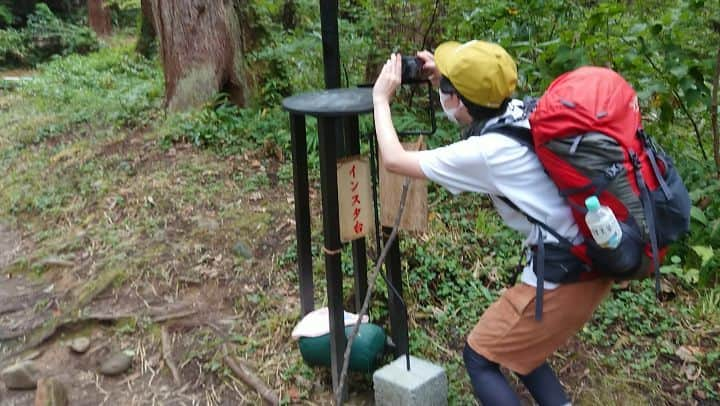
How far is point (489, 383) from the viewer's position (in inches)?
101

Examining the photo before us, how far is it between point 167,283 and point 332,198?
1.86 meters

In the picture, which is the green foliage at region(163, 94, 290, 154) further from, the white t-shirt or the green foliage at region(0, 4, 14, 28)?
the green foliage at region(0, 4, 14, 28)

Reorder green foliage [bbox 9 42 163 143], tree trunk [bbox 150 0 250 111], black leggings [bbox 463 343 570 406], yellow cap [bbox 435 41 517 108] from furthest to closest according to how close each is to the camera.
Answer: green foliage [bbox 9 42 163 143] < tree trunk [bbox 150 0 250 111] < black leggings [bbox 463 343 570 406] < yellow cap [bbox 435 41 517 108]

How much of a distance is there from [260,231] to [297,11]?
5.42 m

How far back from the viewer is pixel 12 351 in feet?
13.1

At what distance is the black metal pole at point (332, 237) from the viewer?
9.91 feet

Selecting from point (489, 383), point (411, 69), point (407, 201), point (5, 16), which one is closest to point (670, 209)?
point (489, 383)

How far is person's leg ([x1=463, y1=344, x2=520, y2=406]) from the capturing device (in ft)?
8.42

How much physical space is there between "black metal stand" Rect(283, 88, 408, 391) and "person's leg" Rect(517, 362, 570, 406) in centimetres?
74

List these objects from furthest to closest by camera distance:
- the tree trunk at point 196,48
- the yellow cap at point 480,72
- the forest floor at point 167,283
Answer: the tree trunk at point 196,48
the forest floor at point 167,283
the yellow cap at point 480,72

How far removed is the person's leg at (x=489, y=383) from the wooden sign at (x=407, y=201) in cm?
73

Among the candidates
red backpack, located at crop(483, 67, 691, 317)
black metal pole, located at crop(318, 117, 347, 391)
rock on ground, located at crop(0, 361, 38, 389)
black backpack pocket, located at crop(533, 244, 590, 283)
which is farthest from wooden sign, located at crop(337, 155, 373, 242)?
rock on ground, located at crop(0, 361, 38, 389)

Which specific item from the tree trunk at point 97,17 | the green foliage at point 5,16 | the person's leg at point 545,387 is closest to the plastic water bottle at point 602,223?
the person's leg at point 545,387

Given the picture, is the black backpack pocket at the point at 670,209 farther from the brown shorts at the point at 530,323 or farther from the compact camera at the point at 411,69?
the compact camera at the point at 411,69
